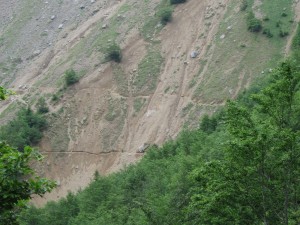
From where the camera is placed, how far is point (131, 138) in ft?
219

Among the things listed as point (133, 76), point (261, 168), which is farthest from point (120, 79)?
point (261, 168)

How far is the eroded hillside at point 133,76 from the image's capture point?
6544 cm

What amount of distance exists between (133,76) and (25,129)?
730 inches

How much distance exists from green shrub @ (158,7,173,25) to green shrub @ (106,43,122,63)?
9.22 m

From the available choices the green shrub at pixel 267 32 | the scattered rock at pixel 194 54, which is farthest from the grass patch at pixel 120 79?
the green shrub at pixel 267 32

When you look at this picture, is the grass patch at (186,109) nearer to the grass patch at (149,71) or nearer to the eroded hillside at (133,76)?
the eroded hillside at (133,76)

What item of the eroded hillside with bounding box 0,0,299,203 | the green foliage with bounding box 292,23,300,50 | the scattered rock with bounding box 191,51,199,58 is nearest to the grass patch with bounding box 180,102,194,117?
the eroded hillside with bounding box 0,0,299,203

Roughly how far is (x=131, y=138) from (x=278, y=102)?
51.6 meters

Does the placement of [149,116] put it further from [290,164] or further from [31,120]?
[290,164]

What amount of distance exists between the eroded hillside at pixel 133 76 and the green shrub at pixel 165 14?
0.90 meters

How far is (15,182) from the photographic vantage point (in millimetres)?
8172

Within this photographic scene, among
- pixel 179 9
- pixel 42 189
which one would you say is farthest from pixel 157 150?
pixel 42 189

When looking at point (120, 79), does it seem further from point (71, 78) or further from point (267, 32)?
point (267, 32)

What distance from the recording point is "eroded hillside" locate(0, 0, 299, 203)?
65438mm
